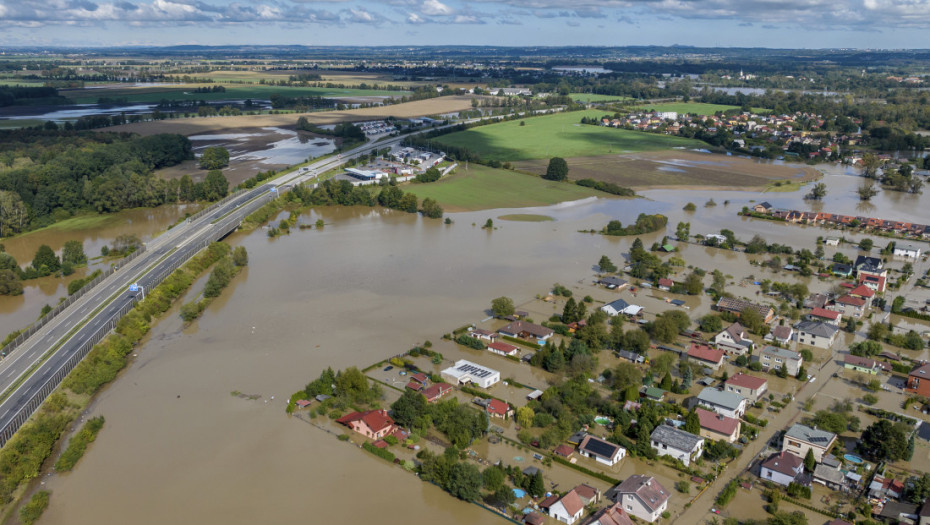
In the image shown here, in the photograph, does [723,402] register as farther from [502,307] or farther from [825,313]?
[825,313]

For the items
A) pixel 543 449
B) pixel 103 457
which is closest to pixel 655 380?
pixel 543 449

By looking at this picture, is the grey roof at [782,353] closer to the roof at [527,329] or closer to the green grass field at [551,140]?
the roof at [527,329]

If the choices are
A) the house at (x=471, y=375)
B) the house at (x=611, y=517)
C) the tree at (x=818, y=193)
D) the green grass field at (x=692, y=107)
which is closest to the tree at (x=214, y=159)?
the house at (x=471, y=375)

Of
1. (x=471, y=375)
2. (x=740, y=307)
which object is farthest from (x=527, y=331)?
(x=740, y=307)

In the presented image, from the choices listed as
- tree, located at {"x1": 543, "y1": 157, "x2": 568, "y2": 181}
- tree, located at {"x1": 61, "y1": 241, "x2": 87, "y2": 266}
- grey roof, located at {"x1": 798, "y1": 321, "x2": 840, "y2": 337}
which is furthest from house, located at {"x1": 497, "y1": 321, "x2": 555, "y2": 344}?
tree, located at {"x1": 543, "y1": 157, "x2": 568, "y2": 181}

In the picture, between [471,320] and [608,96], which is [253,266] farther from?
[608,96]
